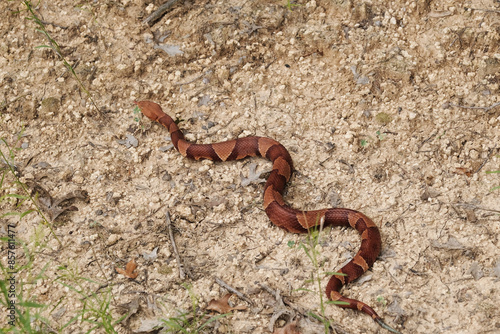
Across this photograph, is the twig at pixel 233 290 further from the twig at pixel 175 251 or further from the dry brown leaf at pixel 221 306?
the twig at pixel 175 251

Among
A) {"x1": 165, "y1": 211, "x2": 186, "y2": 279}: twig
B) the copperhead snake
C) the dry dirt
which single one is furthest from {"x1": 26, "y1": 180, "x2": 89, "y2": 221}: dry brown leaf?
the copperhead snake

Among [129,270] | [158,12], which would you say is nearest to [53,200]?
[129,270]

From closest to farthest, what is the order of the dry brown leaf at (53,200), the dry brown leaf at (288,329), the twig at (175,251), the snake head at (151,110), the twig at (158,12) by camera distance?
1. the dry brown leaf at (288,329)
2. the twig at (175,251)
3. the dry brown leaf at (53,200)
4. the snake head at (151,110)
5. the twig at (158,12)

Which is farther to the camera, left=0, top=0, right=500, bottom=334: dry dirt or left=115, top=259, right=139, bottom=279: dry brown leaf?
left=115, top=259, right=139, bottom=279: dry brown leaf

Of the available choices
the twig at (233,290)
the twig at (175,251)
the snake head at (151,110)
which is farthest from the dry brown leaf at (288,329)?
the snake head at (151,110)

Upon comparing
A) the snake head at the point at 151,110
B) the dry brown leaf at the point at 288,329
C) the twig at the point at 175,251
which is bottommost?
→ the dry brown leaf at the point at 288,329

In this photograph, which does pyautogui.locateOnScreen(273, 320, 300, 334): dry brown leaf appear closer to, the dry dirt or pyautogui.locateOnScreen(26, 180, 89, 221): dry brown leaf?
the dry dirt
